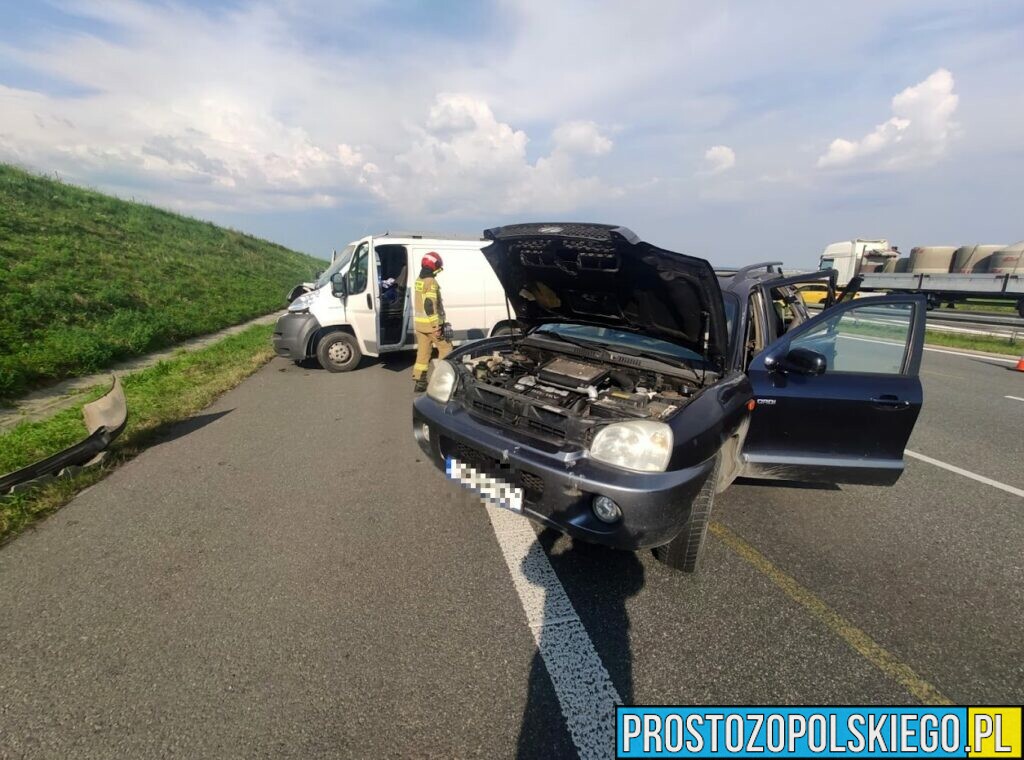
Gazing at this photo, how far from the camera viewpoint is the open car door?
2.96m

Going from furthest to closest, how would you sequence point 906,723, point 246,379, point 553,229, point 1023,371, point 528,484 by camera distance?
point 1023,371, point 246,379, point 553,229, point 528,484, point 906,723

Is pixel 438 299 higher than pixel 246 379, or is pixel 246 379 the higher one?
pixel 438 299

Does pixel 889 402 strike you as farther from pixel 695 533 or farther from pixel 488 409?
pixel 488 409

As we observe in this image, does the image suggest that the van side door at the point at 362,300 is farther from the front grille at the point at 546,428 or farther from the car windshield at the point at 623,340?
the front grille at the point at 546,428

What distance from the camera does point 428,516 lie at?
312 cm

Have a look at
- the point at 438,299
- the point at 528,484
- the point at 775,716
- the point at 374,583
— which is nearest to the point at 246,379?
the point at 438,299

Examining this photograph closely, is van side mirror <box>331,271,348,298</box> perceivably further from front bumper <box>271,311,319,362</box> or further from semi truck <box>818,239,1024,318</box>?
semi truck <box>818,239,1024,318</box>

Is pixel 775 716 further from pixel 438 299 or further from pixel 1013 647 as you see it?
pixel 438 299

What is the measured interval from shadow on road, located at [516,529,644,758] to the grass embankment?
10.8 feet

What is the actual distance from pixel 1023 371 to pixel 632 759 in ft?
38.4

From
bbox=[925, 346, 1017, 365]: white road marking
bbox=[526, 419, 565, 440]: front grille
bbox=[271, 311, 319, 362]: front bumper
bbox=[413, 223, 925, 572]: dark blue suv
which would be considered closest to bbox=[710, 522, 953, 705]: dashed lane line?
bbox=[413, 223, 925, 572]: dark blue suv

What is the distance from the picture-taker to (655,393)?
2898 mm

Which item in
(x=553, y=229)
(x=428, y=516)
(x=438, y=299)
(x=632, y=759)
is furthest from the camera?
(x=438, y=299)

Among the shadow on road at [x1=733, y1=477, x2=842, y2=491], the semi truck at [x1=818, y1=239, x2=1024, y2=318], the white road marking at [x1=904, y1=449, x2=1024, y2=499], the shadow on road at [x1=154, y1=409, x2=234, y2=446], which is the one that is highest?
the semi truck at [x1=818, y1=239, x2=1024, y2=318]
